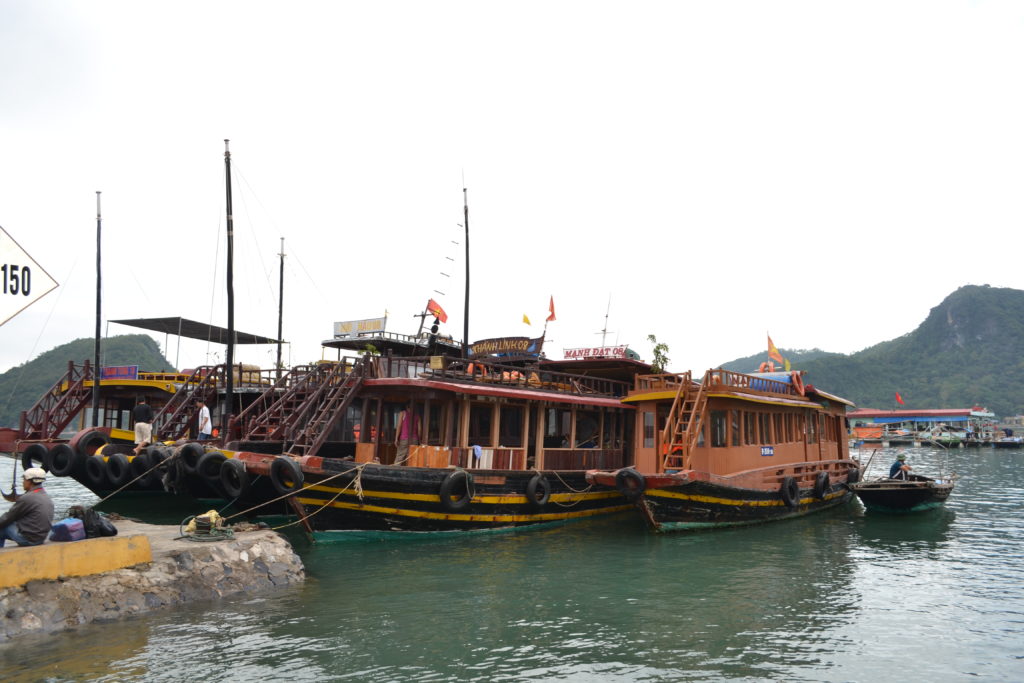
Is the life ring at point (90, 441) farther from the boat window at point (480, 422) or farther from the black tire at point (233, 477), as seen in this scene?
the boat window at point (480, 422)

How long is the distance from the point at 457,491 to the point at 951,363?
15801 centimetres

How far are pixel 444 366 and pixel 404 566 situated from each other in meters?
5.13

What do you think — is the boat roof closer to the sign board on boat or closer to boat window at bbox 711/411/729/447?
the sign board on boat

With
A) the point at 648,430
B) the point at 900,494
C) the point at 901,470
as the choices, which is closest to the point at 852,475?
the point at 901,470

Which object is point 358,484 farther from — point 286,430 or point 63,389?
point 63,389

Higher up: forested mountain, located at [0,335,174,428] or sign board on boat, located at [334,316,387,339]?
forested mountain, located at [0,335,174,428]

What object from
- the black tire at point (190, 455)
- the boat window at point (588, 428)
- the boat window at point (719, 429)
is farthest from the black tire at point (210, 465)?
the boat window at point (719, 429)

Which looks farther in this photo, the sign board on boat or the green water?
the sign board on boat

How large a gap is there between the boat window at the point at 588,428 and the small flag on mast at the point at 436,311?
19.2 ft

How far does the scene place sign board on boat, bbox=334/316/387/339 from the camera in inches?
829

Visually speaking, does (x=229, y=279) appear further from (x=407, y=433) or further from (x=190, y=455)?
(x=407, y=433)

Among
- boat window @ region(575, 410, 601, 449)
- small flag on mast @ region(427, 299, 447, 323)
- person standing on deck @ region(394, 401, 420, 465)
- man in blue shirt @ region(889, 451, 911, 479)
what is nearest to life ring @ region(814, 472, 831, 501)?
man in blue shirt @ region(889, 451, 911, 479)

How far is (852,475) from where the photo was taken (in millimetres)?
23531

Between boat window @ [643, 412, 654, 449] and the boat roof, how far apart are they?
1846 cm
